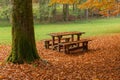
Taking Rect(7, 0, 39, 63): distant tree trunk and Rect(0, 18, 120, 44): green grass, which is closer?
Rect(7, 0, 39, 63): distant tree trunk

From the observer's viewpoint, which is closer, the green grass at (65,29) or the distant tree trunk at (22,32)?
the distant tree trunk at (22,32)

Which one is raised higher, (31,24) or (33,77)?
(31,24)

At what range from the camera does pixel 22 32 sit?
8.34 metres

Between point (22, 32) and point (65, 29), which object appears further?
point (65, 29)

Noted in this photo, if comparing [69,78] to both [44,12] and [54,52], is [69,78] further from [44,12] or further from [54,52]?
[44,12]

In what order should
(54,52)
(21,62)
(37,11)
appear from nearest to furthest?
(21,62)
(54,52)
(37,11)

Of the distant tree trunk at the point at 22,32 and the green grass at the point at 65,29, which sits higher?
the distant tree trunk at the point at 22,32

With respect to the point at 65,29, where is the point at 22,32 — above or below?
above

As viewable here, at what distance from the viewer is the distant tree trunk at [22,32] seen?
8188mm

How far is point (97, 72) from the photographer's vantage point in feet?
26.3

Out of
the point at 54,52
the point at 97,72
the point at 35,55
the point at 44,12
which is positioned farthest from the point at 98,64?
the point at 44,12

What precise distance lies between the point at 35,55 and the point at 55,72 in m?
1.33

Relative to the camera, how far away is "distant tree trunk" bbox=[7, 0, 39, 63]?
26.9ft

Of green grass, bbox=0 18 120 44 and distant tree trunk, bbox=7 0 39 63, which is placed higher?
distant tree trunk, bbox=7 0 39 63
